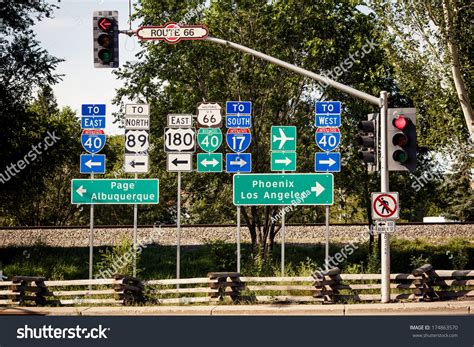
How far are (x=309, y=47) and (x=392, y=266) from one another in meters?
11.6

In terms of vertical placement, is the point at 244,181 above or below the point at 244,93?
below

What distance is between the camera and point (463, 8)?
2667 cm

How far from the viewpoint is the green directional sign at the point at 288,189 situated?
21.2m

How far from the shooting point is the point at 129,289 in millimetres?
19641

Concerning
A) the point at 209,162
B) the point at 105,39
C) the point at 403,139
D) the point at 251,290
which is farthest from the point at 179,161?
the point at 403,139

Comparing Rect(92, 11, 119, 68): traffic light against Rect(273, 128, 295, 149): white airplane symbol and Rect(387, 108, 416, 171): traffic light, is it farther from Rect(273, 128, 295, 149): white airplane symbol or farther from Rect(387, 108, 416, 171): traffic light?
Rect(387, 108, 416, 171): traffic light

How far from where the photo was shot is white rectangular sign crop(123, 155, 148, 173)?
2173 centimetres

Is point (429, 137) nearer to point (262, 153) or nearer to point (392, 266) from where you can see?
point (262, 153)

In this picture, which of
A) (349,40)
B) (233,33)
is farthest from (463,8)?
(233,33)

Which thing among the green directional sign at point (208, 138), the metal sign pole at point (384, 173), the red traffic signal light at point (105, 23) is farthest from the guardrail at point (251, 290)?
the red traffic signal light at point (105, 23)

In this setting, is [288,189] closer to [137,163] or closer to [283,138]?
[283,138]

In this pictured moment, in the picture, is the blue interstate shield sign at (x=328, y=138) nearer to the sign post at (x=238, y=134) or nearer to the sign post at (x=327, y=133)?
the sign post at (x=327, y=133)

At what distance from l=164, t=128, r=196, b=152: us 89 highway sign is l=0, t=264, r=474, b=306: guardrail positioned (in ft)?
12.5

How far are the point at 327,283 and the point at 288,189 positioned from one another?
128 inches
